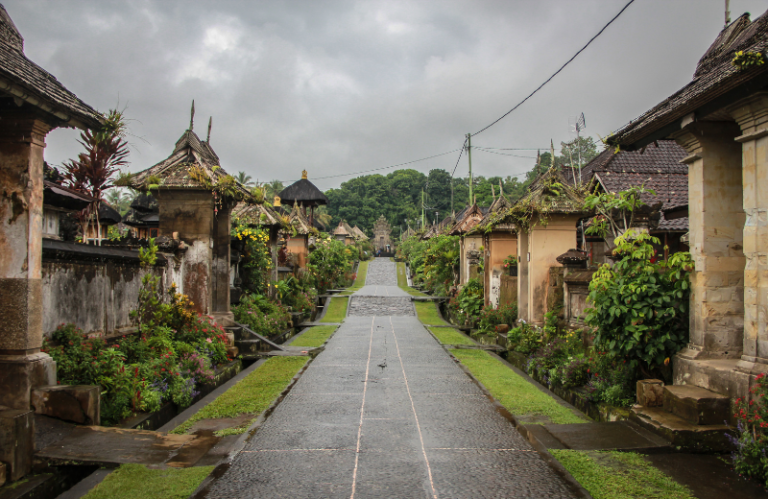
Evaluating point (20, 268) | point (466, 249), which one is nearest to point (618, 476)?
point (20, 268)

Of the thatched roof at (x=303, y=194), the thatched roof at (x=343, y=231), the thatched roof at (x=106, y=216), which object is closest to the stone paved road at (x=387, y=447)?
the thatched roof at (x=106, y=216)

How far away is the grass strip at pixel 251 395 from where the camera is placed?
19.7ft

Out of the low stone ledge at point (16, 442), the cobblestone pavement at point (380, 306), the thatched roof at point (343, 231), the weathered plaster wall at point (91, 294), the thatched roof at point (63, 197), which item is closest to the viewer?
the low stone ledge at point (16, 442)

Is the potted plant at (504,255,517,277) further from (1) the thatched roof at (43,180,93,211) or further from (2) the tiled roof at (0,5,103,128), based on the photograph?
(1) the thatched roof at (43,180,93,211)

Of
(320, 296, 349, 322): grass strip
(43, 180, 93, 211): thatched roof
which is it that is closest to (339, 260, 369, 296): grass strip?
(320, 296, 349, 322): grass strip

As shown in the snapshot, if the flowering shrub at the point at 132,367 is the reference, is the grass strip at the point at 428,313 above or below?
below

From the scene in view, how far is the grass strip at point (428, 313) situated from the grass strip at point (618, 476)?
12416mm

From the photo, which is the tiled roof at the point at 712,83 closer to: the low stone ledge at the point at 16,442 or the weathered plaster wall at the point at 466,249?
the low stone ledge at the point at 16,442

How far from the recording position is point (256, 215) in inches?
586

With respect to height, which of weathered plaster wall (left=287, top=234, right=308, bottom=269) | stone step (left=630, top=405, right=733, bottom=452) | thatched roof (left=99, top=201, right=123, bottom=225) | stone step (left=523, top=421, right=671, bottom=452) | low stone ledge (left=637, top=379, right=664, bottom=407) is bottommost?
stone step (left=523, top=421, right=671, bottom=452)

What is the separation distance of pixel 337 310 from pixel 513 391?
13688 millimetres

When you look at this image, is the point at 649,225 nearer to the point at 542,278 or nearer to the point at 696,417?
the point at 542,278

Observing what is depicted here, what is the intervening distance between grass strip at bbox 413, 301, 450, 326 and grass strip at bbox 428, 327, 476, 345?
4.89 ft

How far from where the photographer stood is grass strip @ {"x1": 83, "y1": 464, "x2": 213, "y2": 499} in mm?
3801
